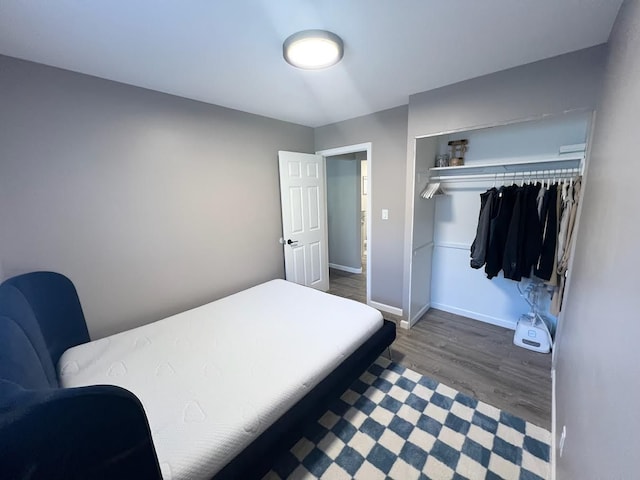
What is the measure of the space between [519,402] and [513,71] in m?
2.40

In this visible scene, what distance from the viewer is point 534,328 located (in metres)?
2.35

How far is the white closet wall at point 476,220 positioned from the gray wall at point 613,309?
1054 millimetres

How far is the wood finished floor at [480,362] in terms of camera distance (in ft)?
6.05

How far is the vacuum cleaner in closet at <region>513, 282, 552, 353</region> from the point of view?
232 centimetres

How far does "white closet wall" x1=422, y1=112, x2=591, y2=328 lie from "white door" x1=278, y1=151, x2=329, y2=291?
1.39 m

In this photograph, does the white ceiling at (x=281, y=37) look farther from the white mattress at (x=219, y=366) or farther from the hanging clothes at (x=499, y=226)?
the white mattress at (x=219, y=366)

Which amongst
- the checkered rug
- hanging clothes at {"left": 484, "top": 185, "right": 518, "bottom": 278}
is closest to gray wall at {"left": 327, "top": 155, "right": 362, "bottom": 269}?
hanging clothes at {"left": 484, "top": 185, "right": 518, "bottom": 278}

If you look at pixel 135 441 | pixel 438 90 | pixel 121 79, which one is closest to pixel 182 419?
pixel 135 441

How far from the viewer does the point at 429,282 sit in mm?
3160

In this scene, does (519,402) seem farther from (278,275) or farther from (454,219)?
(278,275)

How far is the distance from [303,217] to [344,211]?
160cm

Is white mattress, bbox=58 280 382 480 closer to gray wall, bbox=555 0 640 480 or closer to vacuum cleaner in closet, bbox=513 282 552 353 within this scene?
gray wall, bbox=555 0 640 480

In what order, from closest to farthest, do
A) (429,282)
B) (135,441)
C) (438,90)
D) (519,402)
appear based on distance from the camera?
1. (135,441)
2. (519,402)
3. (438,90)
4. (429,282)

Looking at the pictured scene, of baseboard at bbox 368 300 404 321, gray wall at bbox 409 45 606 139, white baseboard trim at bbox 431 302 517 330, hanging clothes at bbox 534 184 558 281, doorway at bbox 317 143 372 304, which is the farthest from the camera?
doorway at bbox 317 143 372 304
